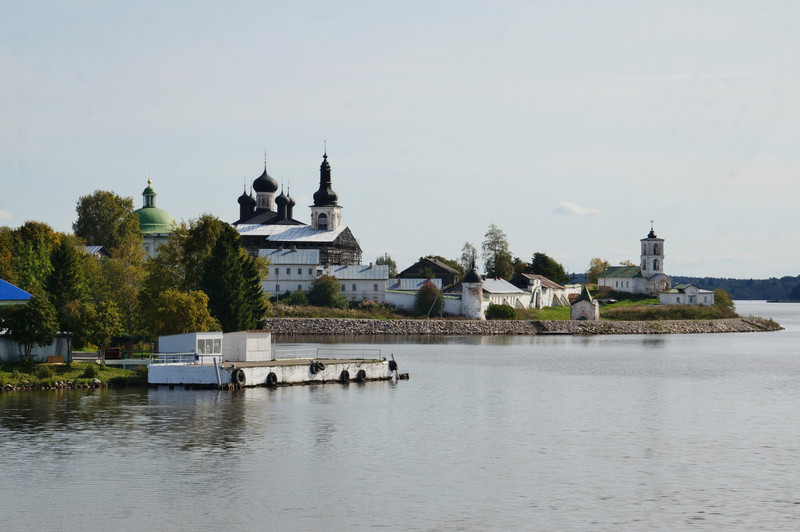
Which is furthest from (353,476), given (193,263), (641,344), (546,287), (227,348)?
(546,287)

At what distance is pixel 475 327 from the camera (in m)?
130

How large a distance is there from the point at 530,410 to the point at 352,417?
32.2 feet

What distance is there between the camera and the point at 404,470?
34.6 metres

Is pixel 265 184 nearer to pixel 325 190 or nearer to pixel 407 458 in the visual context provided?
pixel 325 190

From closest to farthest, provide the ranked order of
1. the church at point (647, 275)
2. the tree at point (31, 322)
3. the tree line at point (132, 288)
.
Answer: the tree at point (31, 322) < the tree line at point (132, 288) < the church at point (647, 275)

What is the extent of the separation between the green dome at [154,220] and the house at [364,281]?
118 ft

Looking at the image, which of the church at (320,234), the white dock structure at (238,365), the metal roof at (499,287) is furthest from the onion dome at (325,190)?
the white dock structure at (238,365)

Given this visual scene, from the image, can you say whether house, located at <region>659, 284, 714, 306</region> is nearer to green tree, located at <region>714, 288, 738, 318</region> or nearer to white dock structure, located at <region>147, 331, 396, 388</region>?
green tree, located at <region>714, 288, 738, 318</region>

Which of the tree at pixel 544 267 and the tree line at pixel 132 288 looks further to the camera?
the tree at pixel 544 267

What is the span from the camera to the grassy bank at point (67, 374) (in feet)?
174

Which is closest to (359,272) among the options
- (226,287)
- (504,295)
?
(504,295)

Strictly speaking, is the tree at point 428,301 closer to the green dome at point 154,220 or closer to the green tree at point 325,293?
the green tree at point 325,293

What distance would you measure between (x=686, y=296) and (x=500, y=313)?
40.3 metres

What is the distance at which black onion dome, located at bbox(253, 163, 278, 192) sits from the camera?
179m
